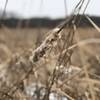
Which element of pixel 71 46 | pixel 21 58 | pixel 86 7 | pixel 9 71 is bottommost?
pixel 9 71

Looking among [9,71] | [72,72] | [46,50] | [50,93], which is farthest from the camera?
[9,71]

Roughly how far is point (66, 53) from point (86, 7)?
169 millimetres

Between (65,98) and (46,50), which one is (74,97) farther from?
(46,50)

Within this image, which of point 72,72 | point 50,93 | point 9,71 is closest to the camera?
point 50,93

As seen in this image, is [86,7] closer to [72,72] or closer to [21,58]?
[72,72]

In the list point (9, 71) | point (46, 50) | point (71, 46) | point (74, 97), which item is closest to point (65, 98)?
point (74, 97)

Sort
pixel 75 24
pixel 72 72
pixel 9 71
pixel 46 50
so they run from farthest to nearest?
pixel 9 71 < pixel 72 72 < pixel 75 24 < pixel 46 50

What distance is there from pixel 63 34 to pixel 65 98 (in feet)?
1.21

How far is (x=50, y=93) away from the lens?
2180mm

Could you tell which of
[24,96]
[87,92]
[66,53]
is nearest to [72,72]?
[87,92]

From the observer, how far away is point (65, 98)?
7.29ft

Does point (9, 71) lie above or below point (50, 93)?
below

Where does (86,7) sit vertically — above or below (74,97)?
above

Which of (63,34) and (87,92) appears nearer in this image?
(63,34)
